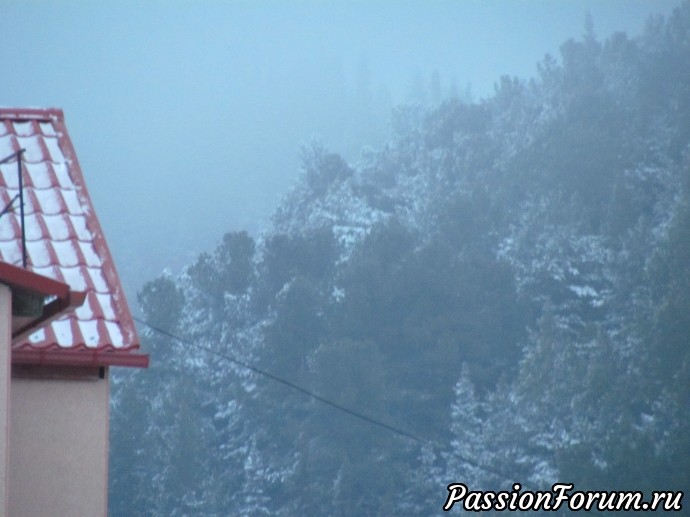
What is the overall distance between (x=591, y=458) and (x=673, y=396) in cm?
489

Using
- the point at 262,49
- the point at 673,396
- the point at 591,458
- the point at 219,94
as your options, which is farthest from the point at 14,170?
the point at 262,49

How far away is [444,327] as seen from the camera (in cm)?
4756

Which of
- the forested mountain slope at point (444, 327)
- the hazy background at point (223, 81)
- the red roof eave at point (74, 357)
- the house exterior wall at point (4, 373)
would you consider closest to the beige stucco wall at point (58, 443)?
the red roof eave at point (74, 357)

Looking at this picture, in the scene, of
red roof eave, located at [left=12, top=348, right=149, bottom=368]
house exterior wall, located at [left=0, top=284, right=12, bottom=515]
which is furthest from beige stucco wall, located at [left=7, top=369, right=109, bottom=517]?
house exterior wall, located at [left=0, top=284, right=12, bottom=515]

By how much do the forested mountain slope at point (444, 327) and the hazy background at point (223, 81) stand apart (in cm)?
1726

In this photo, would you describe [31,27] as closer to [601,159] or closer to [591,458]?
[601,159]

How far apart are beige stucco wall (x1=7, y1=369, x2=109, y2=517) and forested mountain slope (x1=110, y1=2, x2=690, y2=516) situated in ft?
98.9

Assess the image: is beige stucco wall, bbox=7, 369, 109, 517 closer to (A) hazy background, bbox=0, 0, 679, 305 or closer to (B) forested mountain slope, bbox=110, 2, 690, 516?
(B) forested mountain slope, bbox=110, 2, 690, 516

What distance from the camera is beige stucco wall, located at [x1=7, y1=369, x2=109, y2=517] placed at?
5.77 meters

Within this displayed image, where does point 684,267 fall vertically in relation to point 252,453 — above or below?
above

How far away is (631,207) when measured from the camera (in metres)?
51.5

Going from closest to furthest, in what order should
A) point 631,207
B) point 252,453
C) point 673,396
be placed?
point 673,396 → point 252,453 → point 631,207

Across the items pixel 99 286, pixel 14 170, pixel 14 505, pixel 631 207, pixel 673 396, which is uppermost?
pixel 631 207

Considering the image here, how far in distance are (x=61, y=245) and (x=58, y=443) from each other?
1.03m
